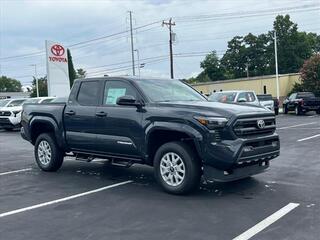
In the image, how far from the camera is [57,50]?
33.7 metres

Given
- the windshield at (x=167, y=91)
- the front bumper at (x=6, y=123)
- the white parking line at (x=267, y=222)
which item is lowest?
the white parking line at (x=267, y=222)

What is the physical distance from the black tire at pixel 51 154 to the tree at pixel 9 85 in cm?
13945

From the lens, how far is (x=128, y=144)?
316 inches

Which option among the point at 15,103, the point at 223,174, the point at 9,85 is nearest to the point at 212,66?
the point at 9,85

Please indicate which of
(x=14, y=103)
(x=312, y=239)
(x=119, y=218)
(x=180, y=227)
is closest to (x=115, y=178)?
(x=119, y=218)

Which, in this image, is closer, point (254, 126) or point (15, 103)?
point (254, 126)

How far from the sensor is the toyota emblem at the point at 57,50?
33.4 m

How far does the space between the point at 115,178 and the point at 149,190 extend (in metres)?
1.37

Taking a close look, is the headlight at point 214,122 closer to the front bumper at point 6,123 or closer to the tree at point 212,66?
the front bumper at point 6,123

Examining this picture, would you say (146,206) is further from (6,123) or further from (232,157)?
(6,123)

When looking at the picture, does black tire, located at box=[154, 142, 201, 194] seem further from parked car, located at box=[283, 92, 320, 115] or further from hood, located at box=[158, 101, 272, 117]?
parked car, located at box=[283, 92, 320, 115]

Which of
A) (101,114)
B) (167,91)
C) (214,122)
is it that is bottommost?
(214,122)

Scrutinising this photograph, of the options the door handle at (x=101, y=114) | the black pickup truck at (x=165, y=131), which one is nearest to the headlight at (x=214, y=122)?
the black pickup truck at (x=165, y=131)

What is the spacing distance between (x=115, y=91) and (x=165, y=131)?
59.2 inches
